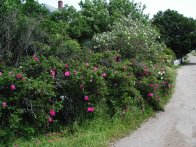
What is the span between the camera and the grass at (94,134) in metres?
5.95

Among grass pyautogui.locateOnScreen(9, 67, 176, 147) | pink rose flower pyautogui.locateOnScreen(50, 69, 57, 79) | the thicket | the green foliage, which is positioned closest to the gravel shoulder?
grass pyautogui.locateOnScreen(9, 67, 176, 147)

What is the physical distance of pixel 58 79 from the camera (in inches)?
266

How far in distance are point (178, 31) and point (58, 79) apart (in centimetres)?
3637

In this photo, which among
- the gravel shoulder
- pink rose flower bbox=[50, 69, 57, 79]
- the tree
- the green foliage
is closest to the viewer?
the gravel shoulder

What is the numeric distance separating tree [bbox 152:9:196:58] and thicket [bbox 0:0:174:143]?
91.9 ft

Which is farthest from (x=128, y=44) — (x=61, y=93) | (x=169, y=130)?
(x=61, y=93)

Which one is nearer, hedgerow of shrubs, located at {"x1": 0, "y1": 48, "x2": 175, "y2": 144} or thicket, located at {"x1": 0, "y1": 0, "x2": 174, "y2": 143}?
hedgerow of shrubs, located at {"x1": 0, "y1": 48, "x2": 175, "y2": 144}

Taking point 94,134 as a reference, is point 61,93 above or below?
above

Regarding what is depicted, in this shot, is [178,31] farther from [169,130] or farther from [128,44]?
[169,130]

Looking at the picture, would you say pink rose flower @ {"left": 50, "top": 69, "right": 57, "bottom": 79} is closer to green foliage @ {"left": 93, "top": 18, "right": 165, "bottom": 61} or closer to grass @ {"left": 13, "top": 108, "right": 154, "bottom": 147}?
grass @ {"left": 13, "top": 108, "right": 154, "bottom": 147}

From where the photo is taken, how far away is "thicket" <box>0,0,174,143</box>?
596 centimetres

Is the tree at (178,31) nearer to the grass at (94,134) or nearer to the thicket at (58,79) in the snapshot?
the thicket at (58,79)

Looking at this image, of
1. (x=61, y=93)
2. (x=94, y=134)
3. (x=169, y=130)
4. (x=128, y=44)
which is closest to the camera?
(x=94, y=134)

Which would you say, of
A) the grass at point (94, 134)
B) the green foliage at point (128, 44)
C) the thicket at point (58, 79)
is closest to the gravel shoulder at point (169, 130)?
the grass at point (94, 134)
